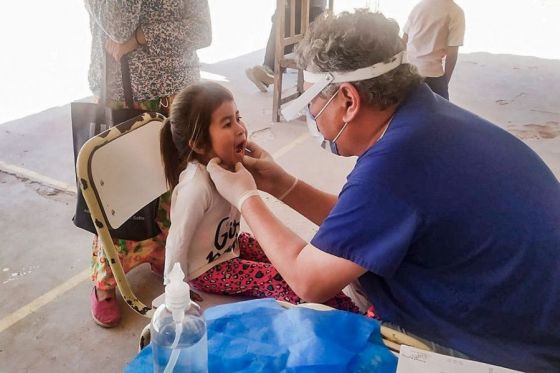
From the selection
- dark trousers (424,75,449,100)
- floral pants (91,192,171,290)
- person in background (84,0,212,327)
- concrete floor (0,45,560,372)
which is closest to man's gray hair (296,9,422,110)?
concrete floor (0,45,560,372)

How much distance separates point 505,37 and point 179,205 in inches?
299

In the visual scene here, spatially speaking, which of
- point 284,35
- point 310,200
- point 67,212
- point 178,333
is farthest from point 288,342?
point 284,35

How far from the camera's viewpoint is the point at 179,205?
1.59m

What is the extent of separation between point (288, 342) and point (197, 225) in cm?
76

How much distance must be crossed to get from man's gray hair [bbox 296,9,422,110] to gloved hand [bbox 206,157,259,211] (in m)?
0.37

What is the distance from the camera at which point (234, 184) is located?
4.72 ft

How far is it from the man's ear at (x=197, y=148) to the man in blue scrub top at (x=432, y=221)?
0.58 metres

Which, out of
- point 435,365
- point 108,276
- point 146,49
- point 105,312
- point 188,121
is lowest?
point 105,312

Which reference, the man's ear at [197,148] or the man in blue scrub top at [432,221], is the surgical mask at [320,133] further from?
the man's ear at [197,148]

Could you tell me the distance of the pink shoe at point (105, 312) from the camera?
216 cm

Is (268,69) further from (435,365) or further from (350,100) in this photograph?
(435,365)

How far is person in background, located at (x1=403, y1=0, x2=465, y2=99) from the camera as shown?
350cm

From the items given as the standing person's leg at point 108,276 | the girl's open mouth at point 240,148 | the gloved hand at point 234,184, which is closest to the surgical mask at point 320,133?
the gloved hand at point 234,184

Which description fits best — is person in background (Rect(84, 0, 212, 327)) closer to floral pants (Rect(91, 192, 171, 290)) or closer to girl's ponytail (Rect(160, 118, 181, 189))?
floral pants (Rect(91, 192, 171, 290))
